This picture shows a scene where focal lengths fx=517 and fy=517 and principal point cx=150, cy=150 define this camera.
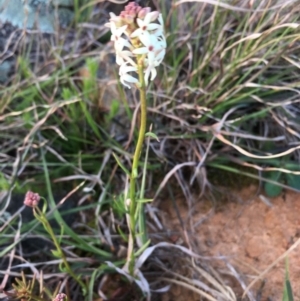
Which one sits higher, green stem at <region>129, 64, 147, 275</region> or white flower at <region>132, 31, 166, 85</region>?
white flower at <region>132, 31, 166, 85</region>

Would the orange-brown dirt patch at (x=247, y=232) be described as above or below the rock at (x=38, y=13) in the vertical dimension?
below

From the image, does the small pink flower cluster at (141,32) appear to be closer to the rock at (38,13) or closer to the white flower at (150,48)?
the white flower at (150,48)

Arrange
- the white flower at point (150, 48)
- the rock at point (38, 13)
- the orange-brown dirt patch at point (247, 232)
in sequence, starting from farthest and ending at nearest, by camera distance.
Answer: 1. the rock at point (38, 13)
2. the orange-brown dirt patch at point (247, 232)
3. the white flower at point (150, 48)

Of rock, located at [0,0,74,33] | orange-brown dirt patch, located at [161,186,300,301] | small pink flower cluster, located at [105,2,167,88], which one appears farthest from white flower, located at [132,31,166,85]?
rock, located at [0,0,74,33]

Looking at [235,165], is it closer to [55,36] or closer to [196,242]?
[196,242]

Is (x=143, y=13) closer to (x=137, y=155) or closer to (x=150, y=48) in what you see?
(x=150, y=48)

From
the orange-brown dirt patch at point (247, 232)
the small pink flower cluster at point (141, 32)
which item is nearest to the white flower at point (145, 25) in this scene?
the small pink flower cluster at point (141, 32)

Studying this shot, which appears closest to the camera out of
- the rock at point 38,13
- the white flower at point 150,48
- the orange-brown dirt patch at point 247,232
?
the white flower at point 150,48

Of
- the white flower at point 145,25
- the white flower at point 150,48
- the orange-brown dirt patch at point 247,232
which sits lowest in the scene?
the orange-brown dirt patch at point 247,232

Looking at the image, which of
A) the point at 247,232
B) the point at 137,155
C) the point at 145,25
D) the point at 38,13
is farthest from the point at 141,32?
the point at 38,13

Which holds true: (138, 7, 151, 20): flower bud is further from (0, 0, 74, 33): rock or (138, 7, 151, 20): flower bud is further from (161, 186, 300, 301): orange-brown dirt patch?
(0, 0, 74, 33): rock
